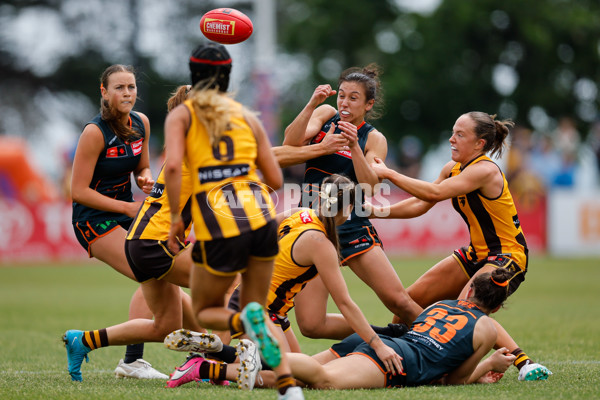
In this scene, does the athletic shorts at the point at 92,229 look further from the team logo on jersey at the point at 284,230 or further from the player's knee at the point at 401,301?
the player's knee at the point at 401,301

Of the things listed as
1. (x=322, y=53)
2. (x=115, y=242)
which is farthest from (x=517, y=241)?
(x=322, y=53)

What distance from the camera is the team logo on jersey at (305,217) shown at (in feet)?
19.6

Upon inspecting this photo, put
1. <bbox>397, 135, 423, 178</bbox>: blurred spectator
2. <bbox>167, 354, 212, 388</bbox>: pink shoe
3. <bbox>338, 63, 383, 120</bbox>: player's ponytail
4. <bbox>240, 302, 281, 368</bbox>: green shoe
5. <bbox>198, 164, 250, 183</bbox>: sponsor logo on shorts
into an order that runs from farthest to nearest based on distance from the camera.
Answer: <bbox>397, 135, 423, 178</bbox>: blurred spectator < <bbox>338, 63, 383, 120</bbox>: player's ponytail < <bbox>167, 354, 212, 388</bbox>: pink shoe < <bbox>198, 164, 250, 183</bbox>: sponsor logo on shorts < <bbox>240, 302, 281, 368</bbox>: green shoe

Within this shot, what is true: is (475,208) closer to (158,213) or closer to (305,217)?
(305,217)

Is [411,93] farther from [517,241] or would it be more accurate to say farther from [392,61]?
[517,241]

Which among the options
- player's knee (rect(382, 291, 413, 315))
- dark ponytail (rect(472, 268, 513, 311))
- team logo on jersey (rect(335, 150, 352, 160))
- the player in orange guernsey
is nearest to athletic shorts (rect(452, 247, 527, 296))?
the player in orange guernsey

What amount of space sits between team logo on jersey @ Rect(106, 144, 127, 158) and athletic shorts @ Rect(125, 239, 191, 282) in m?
0.94

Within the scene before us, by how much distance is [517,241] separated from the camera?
6.83m

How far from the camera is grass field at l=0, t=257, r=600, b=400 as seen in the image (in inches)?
215

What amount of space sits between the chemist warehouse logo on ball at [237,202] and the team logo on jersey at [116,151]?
1.99 meters

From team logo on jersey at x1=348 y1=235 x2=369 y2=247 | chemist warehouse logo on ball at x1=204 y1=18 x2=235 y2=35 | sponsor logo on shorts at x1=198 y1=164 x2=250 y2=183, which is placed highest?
chemist warehouse logo on ball at x1=204 y1=18 x2=235 y2=35

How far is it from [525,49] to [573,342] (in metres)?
20.8

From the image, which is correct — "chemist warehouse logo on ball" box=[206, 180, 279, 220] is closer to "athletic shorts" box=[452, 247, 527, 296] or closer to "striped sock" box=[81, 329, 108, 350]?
"striped sock" box=[81, 329, 108, 350]

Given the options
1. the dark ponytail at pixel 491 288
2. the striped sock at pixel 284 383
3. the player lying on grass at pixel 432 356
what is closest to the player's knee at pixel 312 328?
the player lying on grass at pixel 432 356
